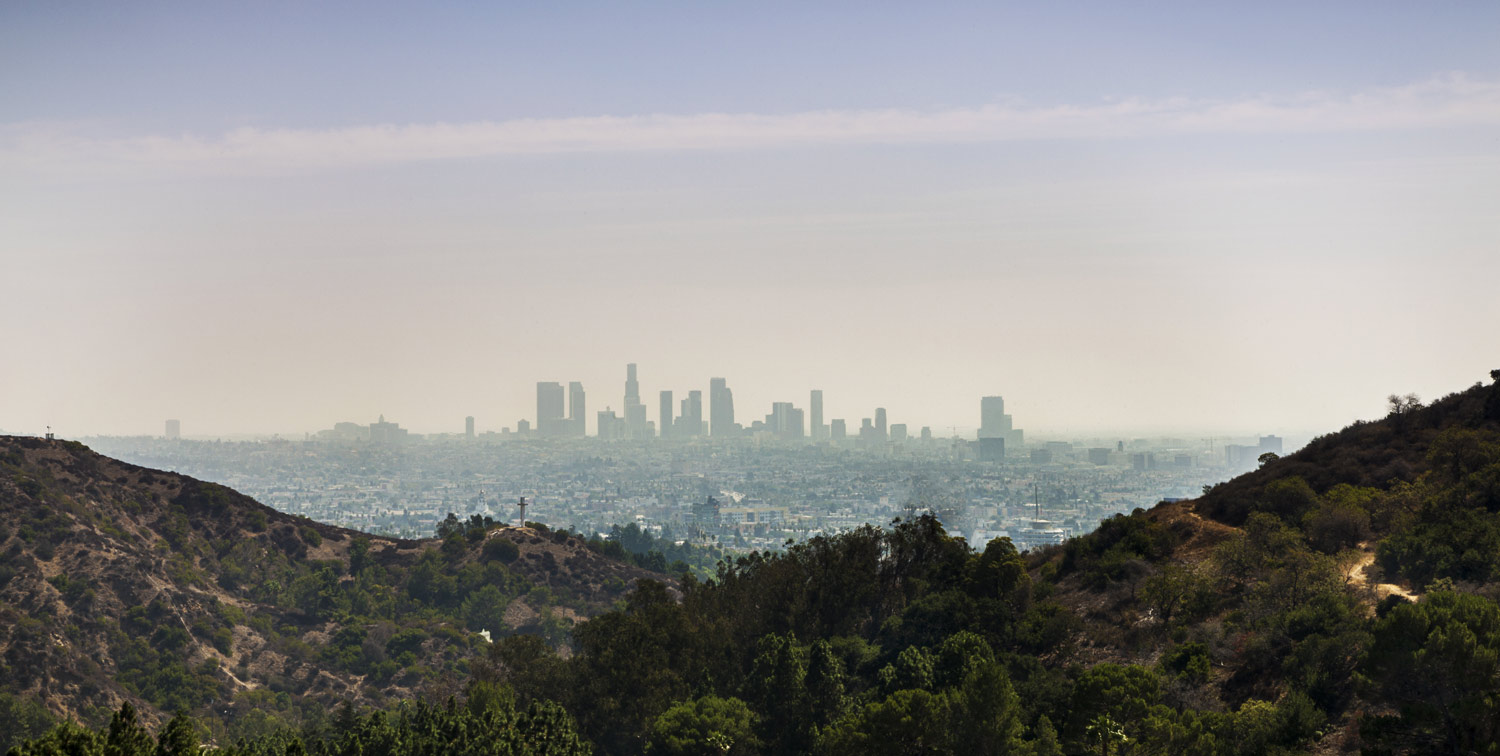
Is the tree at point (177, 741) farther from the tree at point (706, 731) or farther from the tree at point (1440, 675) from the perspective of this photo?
the tree at point (1440, 675)

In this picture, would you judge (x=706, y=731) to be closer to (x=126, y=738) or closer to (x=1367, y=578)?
(x=126, y=738)

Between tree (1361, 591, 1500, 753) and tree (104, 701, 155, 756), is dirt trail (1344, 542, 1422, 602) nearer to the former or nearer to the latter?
tree (1361, 591, 1500, 753)

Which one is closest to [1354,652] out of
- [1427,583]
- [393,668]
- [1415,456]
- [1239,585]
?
[1427,583]

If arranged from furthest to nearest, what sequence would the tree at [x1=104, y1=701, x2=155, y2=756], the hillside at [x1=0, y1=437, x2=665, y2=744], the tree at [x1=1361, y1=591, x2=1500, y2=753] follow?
the hillside at [x1=0, y1=437, x2=665, y2=744]
the tree at [x1=1361, y1=591, x2=1500, y2=753]
the tree at [x1=104, y1=701, x2=155, y2=756]

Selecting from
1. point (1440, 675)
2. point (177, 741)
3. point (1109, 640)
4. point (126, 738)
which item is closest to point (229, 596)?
point (1109, 640)

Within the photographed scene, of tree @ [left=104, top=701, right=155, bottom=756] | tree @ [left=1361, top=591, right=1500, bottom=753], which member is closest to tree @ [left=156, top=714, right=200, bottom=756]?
tree @ [left=104, top=701, right=155, bottom=756]

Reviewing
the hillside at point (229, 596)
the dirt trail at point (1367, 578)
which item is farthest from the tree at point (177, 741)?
the hillside at point (229, 596)
